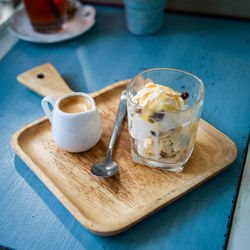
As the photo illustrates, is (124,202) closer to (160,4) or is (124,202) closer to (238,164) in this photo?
(238,164)

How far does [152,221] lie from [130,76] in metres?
0.53

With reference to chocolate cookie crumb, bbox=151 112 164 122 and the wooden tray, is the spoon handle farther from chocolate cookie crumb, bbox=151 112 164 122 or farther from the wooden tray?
chocolate cookie crumb, bbox=151 112 164 122

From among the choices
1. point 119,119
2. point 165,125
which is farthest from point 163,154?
point 119,119

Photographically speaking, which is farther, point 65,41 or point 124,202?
point 65,41

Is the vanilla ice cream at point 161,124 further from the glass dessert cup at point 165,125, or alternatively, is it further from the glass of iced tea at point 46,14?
the glass of iced tea at point 46,14

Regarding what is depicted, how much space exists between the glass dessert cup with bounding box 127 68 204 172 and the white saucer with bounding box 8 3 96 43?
59cm

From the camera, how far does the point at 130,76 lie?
3.30ft

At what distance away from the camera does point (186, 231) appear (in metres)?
0.59

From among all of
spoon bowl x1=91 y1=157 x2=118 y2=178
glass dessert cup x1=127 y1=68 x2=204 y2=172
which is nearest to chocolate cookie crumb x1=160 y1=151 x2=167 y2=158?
glass dessert cup x1=127 y1=68 x2=204 y2=172

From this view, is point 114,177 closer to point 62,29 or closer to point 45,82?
point 45,82

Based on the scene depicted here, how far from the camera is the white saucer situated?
1.17 metres

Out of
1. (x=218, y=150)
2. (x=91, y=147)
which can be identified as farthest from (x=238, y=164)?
(x=91, y=147)

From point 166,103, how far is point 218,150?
0.19 meters

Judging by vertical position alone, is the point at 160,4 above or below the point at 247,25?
above
